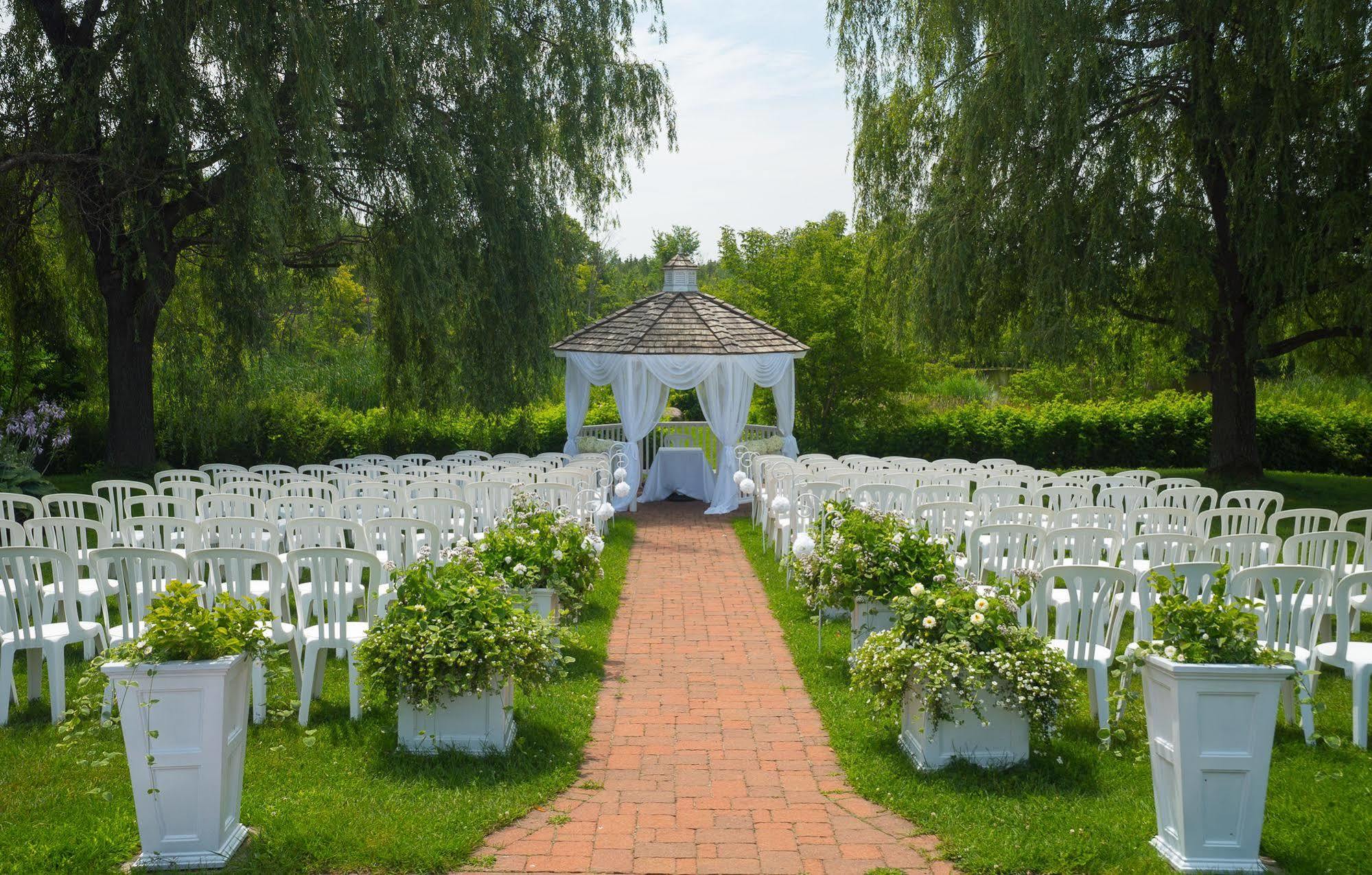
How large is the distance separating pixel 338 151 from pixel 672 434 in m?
7.70

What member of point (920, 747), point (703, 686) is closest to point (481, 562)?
point (703, 686)

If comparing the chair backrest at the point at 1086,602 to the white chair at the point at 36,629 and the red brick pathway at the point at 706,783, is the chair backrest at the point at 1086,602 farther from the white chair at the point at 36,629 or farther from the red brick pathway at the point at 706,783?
the white chair at the point at 36,629

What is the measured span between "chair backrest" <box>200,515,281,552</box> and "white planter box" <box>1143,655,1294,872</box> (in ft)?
15.3

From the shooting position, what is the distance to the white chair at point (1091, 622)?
5.11 m

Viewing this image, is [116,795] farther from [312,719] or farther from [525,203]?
[525,203]

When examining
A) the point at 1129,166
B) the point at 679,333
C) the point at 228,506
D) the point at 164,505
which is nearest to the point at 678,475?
the point at 679,333

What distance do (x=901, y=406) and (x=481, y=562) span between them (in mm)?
14171

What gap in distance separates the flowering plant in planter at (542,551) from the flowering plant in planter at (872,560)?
141 centimetres

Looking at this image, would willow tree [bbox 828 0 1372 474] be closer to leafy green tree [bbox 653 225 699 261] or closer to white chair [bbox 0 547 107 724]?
white chair [bbox 0 547 107 724]

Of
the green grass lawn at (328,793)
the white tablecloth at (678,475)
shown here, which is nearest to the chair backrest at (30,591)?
the green grass lawn at (328,793)

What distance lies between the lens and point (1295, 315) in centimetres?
1410

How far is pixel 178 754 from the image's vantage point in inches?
147

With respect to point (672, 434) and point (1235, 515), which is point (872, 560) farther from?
point (672, 434)

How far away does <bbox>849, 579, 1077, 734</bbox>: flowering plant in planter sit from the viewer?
4652 millimetres
